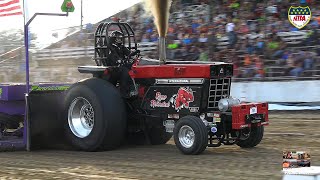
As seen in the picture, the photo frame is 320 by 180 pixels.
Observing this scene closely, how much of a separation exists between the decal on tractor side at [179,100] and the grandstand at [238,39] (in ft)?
14.5

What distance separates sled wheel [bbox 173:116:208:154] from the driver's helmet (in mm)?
1660

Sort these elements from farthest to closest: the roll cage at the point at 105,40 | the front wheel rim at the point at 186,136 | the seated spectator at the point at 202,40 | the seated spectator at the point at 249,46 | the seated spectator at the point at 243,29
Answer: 1. the seated spectator at the point at 202,40
2. the seated spectator at the point at 243,29
3. the seated spectator at the point at 249,46
4. the roll cage at the point at 105,40
5. the front wheel rim at the point at 186,136

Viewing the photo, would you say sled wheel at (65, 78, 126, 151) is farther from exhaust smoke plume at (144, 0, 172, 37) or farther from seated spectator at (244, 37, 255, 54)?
seated spectator at (244, 37, 255, 54)

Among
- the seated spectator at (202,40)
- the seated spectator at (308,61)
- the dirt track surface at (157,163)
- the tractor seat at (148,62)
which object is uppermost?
the seated spectator at (202,40)

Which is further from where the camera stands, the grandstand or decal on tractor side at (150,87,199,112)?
the grandstand

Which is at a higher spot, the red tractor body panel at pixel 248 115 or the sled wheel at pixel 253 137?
the red tractor body panel at pixel 248 115

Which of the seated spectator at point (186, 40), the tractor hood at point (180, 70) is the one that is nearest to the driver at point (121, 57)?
the tractor hood at point (180, 70)

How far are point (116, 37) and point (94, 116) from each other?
1.21 meters

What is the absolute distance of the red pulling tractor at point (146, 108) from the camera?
6977mm

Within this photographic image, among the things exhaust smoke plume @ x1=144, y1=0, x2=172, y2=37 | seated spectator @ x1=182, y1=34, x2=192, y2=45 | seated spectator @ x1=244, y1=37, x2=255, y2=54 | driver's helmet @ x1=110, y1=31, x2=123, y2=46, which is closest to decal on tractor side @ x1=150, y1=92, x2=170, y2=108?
exhaust smoke plume @ x1=144, y1=0, x2=172, y2=37

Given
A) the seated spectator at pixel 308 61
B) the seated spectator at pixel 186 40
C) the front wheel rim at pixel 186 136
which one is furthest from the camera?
the seated spectator at pixel 186 40

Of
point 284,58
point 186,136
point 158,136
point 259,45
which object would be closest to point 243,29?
point 259,45

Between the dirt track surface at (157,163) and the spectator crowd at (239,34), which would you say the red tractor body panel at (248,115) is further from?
the spectator crowd at (239,34)

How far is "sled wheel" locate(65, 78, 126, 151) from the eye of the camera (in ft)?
24.0
